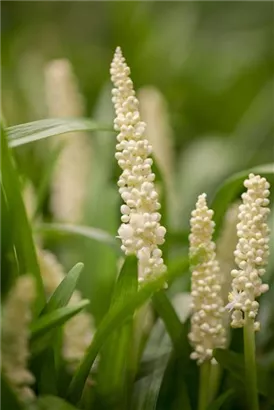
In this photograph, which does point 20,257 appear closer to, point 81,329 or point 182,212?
point 81,329

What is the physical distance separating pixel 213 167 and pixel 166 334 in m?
0.33

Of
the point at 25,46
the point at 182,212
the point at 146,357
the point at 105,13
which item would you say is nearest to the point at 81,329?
the point at 146,357

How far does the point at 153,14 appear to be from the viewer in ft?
3.58

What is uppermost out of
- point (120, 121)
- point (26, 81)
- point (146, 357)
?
point (26, 81)

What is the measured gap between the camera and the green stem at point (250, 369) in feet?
1.12

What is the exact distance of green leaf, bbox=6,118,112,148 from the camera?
37 centimetres

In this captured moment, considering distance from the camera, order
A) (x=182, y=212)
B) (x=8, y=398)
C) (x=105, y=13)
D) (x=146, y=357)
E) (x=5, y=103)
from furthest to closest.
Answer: (x=105, y=13) → (x=5, y=103) → (x=182, y=212) → (x=146, y=357) → (x=8, y=398)

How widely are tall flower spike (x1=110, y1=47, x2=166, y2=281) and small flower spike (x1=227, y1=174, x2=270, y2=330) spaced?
3 centimetres

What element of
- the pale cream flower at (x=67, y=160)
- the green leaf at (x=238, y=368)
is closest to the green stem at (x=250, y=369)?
the green leaf at (x=238, y=368)

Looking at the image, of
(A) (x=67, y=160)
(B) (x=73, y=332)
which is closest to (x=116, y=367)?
(B) (x=73, y=332)

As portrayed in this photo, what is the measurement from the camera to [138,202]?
0.32 m

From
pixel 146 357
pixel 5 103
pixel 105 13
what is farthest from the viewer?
pixel 105 13

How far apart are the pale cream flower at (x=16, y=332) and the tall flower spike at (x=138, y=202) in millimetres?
61

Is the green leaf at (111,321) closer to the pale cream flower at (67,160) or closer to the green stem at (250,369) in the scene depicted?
the green stem at (250,369)
